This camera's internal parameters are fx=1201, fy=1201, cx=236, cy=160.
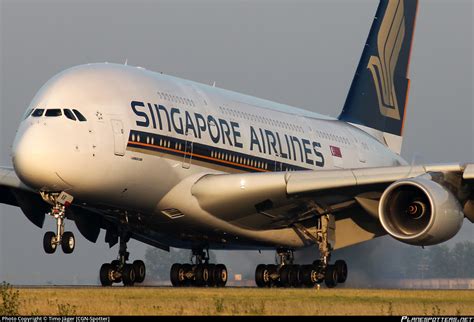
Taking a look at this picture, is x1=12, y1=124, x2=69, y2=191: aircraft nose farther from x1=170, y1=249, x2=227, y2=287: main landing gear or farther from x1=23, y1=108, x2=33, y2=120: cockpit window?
x1=170, y1=249, x2=227, y2=287: main landing gear

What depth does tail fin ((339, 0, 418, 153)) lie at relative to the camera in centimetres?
4219

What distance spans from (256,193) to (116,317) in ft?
42.3

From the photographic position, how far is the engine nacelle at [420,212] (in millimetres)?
27656

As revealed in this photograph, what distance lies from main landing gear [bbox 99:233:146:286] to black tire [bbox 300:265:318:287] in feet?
14.6

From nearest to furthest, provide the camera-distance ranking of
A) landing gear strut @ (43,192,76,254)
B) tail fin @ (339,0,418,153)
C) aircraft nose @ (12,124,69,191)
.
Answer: aircraft nose @ (12,124,69,191) < landing gear strut @ (43,192,76,254) < tail fin @ (339,0,418,153)

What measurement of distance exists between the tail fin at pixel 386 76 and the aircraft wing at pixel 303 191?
9.90m

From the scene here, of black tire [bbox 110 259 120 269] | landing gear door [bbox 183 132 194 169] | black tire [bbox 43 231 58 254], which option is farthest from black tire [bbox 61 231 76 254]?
black tire [bbox 110 259 120 269]

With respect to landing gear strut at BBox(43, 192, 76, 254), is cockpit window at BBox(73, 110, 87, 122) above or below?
above

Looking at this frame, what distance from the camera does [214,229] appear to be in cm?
3200

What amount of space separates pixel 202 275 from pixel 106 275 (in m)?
2.74

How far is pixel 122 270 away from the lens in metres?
32.6

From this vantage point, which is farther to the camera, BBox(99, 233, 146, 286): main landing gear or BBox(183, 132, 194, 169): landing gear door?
BBox(99, 233, 146, 286): main landing gear

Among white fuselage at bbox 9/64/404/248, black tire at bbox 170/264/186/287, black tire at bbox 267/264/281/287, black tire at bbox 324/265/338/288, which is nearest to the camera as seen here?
white fuselage at bbox 9/64/404/248

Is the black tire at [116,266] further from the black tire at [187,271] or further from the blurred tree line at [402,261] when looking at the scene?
the blurred tree line at [402,261]
